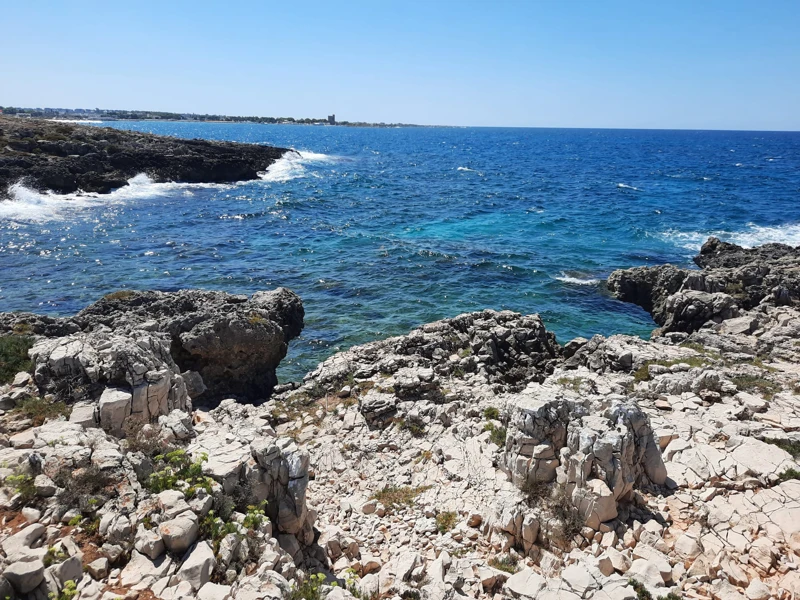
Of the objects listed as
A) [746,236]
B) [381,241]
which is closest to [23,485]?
[381,241]

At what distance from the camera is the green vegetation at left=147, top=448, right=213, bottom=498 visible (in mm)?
9289

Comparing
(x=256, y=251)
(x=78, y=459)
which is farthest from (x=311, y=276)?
(x=78, y=459)

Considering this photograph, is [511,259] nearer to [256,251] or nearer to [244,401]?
[256,251]

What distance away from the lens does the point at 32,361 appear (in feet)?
46.2

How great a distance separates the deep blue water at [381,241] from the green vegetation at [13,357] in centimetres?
1108

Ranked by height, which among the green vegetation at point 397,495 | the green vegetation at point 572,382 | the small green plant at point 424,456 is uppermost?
the green vegetation at point 572,382

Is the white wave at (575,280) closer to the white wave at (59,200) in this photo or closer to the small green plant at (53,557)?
the small green plant at (53,557)

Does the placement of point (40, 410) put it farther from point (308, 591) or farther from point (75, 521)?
point (308, 591)

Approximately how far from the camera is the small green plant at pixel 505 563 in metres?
10.1

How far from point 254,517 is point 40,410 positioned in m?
7.15

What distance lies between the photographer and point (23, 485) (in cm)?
873

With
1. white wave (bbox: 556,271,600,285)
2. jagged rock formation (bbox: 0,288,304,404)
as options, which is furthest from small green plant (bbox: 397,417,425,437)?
white wave (bbox: 556,271,600,285)

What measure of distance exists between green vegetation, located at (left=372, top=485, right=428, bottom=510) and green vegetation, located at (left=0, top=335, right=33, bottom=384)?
10994 mm

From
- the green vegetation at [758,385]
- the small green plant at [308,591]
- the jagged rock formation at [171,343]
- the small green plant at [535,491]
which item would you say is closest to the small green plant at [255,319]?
the jagged rock formation at [171,343]
